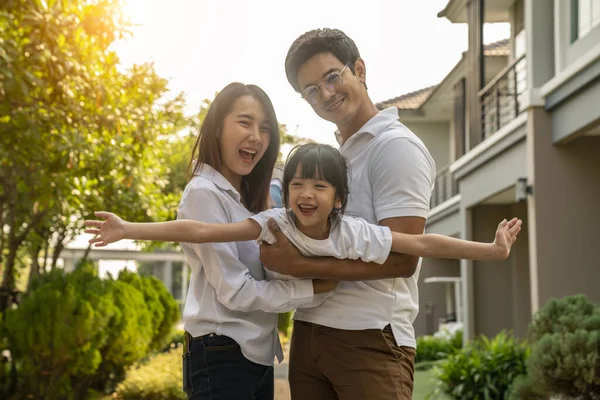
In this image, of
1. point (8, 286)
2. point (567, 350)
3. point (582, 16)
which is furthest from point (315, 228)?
point (8, 286)

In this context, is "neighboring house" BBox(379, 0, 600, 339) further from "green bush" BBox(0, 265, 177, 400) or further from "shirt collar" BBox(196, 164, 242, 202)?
"shirt collar" BBox(196, 164, 242, 202)

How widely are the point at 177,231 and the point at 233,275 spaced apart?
25cm

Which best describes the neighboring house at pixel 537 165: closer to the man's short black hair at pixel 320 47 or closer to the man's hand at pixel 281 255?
the man's short black hair at pixel 320 47

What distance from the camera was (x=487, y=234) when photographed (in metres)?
15.2

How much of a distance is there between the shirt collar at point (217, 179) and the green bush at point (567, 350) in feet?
17.2

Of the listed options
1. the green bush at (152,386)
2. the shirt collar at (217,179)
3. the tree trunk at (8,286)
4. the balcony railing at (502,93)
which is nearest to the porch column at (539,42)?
the balcony railing at (502,93)

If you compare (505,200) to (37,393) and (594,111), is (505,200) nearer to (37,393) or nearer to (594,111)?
(594,111)

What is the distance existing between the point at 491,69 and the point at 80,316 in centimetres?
1277

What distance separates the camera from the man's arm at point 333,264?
307 centimetres

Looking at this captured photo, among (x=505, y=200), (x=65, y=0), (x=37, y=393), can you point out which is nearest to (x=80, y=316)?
(x=37, y=393)

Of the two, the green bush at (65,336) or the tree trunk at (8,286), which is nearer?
the green bush at (65,336)

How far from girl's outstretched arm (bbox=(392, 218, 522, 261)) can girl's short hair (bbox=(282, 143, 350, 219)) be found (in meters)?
0.23

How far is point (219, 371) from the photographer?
3225 mm

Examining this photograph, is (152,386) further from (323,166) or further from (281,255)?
(323,166)
